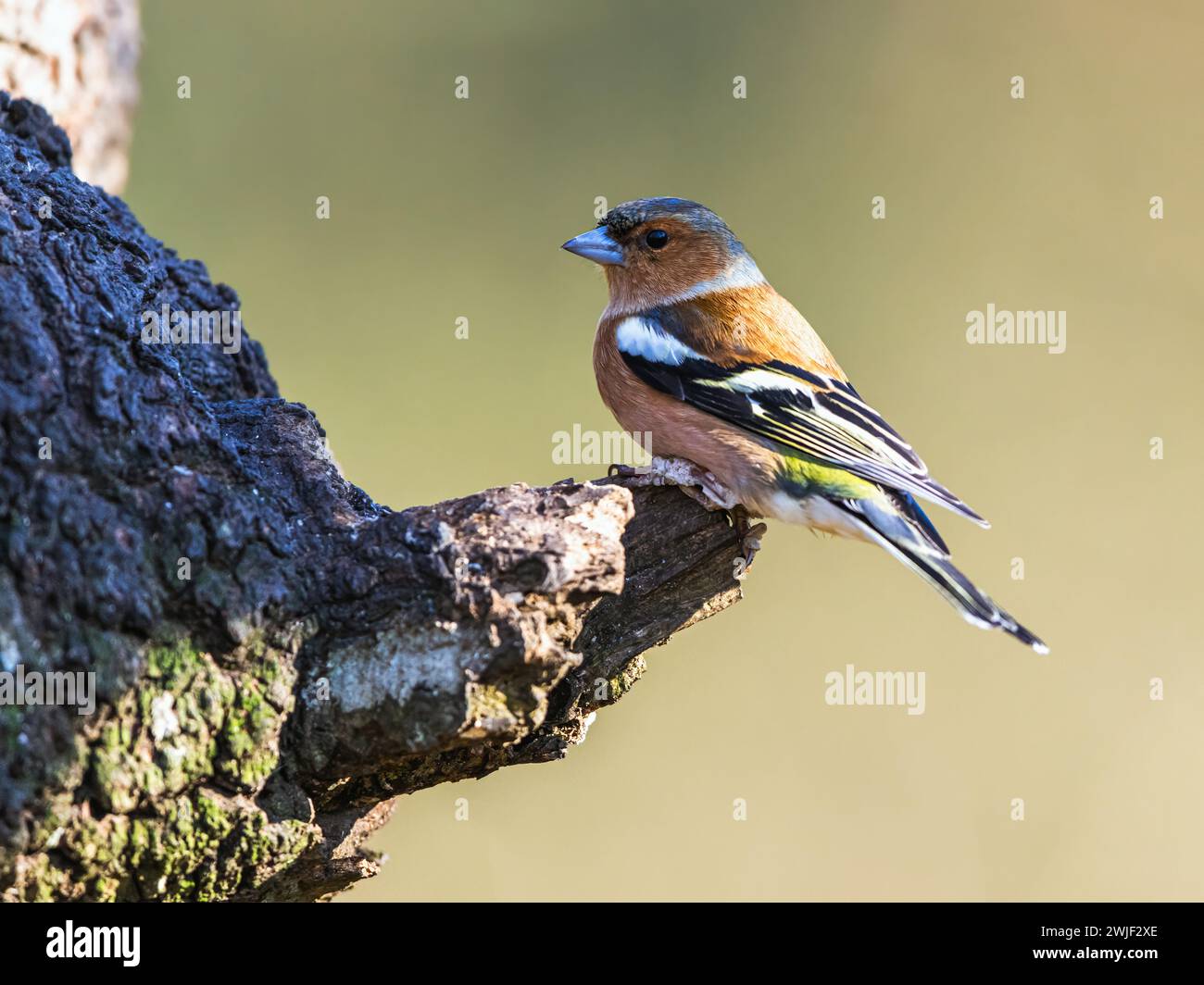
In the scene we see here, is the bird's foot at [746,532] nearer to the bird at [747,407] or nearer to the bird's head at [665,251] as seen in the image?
the bird at [747,407]

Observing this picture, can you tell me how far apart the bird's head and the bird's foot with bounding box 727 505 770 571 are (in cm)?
159

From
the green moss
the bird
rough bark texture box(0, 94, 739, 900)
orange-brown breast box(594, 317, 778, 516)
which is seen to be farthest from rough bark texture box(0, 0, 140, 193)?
the green moss

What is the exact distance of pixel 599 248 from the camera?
17.9 feet

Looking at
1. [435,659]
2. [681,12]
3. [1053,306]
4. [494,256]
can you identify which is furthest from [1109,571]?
[435,659]

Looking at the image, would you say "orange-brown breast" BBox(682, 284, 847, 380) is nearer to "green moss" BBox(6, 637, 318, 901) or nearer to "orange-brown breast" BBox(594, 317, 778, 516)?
"orange-brown breast" BBox(594, 317, 778, 516)

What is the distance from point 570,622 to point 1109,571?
6633 mm

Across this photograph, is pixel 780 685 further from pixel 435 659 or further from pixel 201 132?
pixel 201 132

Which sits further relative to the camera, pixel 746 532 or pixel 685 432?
pixel 685 432

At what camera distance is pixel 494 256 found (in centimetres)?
975

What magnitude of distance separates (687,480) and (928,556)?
0.92m

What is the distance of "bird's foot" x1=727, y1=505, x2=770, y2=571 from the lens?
3975 mm

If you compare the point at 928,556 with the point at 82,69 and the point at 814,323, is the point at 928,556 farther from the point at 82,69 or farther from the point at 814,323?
the point at 814,323

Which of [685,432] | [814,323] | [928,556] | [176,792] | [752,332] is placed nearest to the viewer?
[176,792]

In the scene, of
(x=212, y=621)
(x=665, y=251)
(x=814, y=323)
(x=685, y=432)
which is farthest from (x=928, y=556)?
(x=814, y=323)
